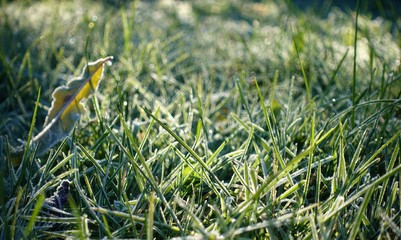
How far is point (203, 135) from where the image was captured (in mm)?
1121

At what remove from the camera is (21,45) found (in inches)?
72.8

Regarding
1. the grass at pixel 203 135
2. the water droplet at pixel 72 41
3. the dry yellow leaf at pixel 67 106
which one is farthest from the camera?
the water droplet at pixel 72 41

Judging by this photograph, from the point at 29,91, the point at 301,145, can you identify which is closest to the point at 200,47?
the point at 29,91

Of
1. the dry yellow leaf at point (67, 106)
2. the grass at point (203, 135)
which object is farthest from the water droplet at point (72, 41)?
the dry yellow leaf at point (67, 106)

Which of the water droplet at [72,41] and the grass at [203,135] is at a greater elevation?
the grass at [203,135]

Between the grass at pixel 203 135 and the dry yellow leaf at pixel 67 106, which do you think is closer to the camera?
the grass at pixel 203 135

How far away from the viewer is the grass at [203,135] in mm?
793

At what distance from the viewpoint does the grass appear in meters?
0.79

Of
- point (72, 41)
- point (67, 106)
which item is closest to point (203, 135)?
point (67, 106)

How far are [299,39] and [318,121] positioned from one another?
2.45 feet

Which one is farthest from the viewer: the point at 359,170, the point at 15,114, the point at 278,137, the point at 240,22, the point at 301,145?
the point at 240,22

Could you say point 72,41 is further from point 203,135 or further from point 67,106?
point 203,135

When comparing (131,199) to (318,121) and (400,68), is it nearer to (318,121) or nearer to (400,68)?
(318,121)

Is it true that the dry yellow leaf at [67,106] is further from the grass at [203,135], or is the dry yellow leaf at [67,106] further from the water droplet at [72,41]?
the water droplet at [72,41]
